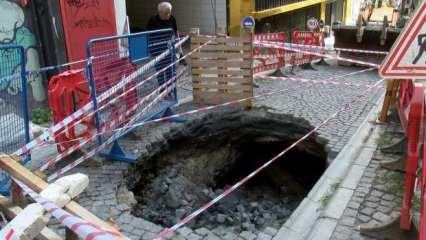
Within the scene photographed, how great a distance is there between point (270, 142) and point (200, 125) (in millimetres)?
1453

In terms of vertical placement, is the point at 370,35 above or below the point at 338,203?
above

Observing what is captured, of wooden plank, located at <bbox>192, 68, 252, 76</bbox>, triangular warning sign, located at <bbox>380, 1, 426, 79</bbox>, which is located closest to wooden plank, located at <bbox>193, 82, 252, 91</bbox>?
wooden plank, located at <bbox>192, 68, 252, 76</bbox>

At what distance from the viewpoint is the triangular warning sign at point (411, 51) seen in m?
2.96

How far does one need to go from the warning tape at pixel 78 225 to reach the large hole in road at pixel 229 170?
98.6 inches

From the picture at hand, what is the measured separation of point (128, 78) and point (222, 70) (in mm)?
2506

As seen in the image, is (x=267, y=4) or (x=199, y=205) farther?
(x=267, y=4)

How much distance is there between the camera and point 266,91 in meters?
9.34

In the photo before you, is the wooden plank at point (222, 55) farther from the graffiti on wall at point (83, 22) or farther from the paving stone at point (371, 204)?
the paving stone at point (371, 204)

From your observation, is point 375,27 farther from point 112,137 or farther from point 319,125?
point 112,137

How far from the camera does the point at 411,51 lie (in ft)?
9.88

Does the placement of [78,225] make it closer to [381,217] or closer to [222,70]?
[381,217]

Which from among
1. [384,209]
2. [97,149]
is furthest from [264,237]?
[97,149]

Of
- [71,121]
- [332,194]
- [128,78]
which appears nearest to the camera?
[332,194]

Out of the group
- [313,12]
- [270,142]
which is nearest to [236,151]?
[270,142]
